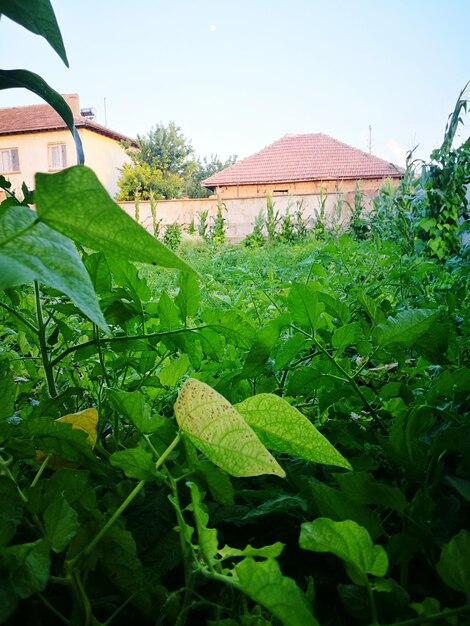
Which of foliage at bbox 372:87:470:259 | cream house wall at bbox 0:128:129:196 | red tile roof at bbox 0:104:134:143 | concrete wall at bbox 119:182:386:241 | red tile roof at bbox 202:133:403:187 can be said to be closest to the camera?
foliage at bbox 372:87:470:259

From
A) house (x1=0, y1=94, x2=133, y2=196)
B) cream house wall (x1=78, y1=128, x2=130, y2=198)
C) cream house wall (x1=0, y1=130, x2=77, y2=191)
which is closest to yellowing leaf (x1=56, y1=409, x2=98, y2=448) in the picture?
house (x1=0, y1=94, x2=133, y2=196)

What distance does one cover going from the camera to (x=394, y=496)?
0.90ft

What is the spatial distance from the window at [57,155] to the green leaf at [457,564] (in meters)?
19.8

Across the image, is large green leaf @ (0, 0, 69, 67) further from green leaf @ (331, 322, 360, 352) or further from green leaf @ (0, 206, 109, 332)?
green leaf @ (331, 322, 360, 352)

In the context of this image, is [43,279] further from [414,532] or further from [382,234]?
[382,234]

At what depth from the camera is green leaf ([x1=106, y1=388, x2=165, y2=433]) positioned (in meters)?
0.30

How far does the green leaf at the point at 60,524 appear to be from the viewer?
24cm

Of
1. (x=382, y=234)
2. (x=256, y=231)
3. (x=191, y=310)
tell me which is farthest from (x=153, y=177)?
(x=191, y=310)

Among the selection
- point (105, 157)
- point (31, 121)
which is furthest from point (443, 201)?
point (105, 157)

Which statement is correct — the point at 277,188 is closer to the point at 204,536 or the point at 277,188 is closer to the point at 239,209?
the point at 239,209

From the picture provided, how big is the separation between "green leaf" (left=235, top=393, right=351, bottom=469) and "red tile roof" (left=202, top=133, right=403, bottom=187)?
16885 millimetres

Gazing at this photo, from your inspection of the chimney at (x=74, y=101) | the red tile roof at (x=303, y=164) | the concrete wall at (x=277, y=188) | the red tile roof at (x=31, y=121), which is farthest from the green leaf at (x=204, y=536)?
the chimney at (x=74, y=101)

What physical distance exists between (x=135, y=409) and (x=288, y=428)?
9 cm

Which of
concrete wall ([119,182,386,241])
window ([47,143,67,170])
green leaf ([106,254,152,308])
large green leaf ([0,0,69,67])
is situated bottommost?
green leaf ([106,254,152,308])
